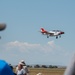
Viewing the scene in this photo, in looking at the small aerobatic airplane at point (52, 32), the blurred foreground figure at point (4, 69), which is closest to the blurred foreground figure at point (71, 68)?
the blurred foreground figure at point (4, 69)

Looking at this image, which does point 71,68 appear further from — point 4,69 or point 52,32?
point 52,32

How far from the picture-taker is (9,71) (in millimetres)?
2566

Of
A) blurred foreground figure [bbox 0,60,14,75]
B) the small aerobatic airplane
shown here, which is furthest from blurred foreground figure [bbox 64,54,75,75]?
the small aerobatic airplane

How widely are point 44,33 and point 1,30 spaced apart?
3691 inches

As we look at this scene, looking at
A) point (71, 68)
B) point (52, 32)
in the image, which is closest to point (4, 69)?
point (71, 68)

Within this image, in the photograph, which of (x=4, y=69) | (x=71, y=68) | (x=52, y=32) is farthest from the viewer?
(x=52, y=32)

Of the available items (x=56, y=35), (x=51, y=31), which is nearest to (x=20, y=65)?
(x=56, y=35)

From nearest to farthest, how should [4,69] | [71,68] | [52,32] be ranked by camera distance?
1. [71,68]
2. [4,69]
3. [52,32]

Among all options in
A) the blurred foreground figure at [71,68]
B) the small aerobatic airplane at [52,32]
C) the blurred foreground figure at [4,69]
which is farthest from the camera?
the small aerobatic airplane at [52,32]

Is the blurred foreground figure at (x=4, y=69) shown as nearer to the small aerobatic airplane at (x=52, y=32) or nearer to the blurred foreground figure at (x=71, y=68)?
the blurred foreground figure at (x=71, y=68)

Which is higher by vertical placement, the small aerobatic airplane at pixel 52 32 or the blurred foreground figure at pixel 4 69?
the blurred foreground figure at pixel 4 69

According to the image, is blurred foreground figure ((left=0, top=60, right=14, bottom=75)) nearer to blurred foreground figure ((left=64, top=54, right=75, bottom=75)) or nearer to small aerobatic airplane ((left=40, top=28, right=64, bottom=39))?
blurred foreground figure ((left=64, top=54, right=75, bottom=75))

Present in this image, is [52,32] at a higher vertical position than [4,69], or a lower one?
lower

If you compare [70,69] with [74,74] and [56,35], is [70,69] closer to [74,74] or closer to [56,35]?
[74,74]
